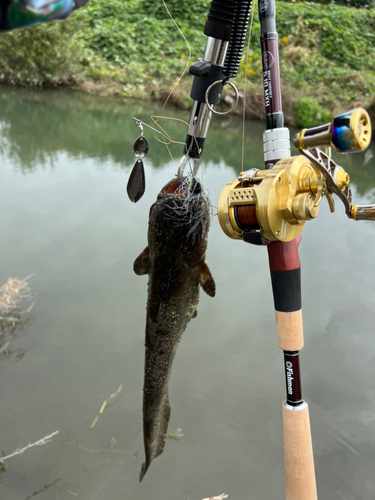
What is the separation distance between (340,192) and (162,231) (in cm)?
28

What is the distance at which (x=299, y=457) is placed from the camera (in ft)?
2.41

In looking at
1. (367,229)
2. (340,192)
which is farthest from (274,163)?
(367,229)

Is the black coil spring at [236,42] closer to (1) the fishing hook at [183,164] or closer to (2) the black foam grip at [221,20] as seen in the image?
(2) the black foam grip at [221,20]

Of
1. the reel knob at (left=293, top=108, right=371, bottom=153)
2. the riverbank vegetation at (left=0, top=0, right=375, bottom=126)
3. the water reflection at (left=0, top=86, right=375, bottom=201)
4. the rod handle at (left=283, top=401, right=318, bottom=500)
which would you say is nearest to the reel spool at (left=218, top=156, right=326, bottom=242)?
the reel knob at (left=293, top=108, right=371, bottom=153)

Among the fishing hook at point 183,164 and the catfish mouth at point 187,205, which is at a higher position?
the fishing hook at point 183,164

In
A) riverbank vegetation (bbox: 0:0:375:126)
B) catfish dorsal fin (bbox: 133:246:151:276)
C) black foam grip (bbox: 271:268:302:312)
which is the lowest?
black foam grip (bbox: 271:268:302:312)

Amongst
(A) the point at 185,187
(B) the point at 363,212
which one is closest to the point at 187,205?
(A) the point at 185,187

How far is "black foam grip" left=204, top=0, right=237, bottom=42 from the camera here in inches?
26.5

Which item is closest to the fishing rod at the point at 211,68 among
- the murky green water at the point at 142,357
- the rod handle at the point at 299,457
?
the rod handle at the point at 299,457

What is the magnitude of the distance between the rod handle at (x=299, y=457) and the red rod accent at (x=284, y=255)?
249 mm

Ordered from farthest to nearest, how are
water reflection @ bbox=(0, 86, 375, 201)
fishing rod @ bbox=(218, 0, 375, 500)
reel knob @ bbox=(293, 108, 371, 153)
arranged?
water reflection @ bbox=(0, 86, 375, 201) < fishing rod @ bbox=(218, 0, 375, 500) < reel knob @ bbox=(293, 108, 371, 153)

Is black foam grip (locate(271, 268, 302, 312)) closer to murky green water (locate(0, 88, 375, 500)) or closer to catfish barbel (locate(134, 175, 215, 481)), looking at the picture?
catfish barbel (locate(134, 175, 215, 481))

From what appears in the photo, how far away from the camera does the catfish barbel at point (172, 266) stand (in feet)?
2.27

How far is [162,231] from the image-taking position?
Result: 71cm
